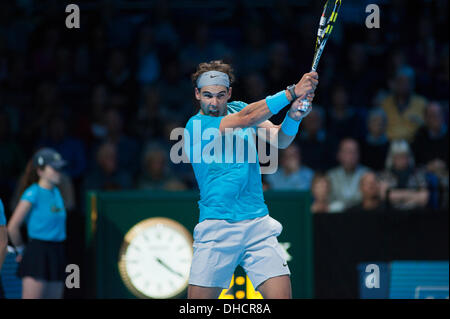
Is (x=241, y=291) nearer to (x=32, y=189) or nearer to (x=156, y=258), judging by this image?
(x=156, y=258)

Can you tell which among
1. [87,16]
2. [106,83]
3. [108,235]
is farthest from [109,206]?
[87,16]

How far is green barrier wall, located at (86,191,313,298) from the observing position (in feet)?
23.9

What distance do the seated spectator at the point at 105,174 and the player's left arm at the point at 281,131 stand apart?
167 inches

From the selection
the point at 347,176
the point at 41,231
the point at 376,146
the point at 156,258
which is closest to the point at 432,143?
the point at 376,146

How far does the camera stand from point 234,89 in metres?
9.61

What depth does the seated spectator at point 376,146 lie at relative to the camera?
9539mm

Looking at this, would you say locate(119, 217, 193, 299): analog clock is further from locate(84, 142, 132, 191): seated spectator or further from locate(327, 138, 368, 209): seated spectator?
locate(327, 138, 368, 209): seated spectator

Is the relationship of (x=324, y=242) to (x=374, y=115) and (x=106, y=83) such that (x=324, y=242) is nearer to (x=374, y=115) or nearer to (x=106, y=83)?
(x=374, y=115)

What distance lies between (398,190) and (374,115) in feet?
4.93

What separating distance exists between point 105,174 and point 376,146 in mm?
3264

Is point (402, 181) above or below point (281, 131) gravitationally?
below

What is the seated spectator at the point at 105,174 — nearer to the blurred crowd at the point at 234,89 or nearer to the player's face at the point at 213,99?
the blurred crowd at the point at 234,89

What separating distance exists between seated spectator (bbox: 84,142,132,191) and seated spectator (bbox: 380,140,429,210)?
303cm

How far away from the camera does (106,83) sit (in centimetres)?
1062
